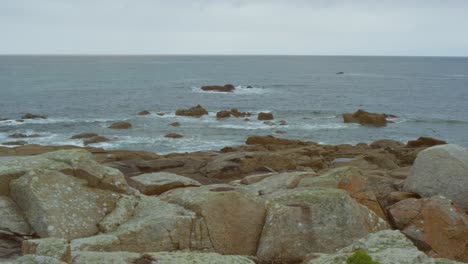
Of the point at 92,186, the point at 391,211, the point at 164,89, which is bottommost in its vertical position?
the point at 164,89

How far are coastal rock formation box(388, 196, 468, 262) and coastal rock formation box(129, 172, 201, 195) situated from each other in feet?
23.1

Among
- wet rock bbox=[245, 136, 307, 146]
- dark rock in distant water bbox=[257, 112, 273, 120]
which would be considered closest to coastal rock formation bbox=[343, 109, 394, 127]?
dark rock in distant water bbox=[257, 112, 273, 120]

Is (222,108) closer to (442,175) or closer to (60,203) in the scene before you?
(442,175)

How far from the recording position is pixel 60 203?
12250mm

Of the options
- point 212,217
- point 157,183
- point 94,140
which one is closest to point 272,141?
point 94,140

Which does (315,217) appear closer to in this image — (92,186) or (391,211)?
(391,211)

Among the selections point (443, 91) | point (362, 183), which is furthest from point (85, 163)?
point (443, 91)

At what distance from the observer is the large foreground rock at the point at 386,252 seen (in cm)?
834

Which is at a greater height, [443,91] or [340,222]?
[340,222]

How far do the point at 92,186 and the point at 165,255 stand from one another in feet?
16.4

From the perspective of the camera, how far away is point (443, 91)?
122750 millimetres

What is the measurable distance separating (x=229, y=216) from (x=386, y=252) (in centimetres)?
497

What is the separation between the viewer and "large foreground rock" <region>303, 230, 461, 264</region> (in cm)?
834

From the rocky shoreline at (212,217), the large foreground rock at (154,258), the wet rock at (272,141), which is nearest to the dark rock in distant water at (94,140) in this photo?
the wet rock at (272,141)
